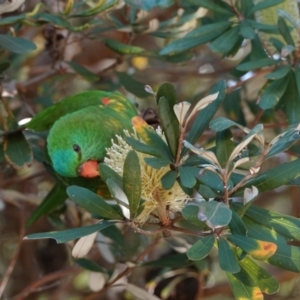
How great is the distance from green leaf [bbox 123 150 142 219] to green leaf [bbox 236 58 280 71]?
0.43 metres

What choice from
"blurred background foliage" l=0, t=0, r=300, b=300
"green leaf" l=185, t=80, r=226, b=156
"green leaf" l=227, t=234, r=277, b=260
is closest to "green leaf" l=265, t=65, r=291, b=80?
"blurred background foliage" l=0, t=0, r=300, b=300

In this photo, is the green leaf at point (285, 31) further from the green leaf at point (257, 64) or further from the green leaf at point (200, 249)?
the green leaf at point (200, 249)

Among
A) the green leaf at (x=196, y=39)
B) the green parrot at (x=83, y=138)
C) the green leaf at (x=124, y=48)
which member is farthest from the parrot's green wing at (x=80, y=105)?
the green leaf at (x=196, y=39)

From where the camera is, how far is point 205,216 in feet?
2.22

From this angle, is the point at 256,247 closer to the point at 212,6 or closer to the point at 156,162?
the point at 156,162

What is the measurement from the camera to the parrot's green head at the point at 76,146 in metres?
1.24

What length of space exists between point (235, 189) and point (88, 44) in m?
1.34

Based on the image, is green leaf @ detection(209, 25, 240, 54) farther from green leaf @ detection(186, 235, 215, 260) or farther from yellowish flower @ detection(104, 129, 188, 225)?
green leaf @ detection(186, 235, 215, 260)

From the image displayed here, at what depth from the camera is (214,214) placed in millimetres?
682

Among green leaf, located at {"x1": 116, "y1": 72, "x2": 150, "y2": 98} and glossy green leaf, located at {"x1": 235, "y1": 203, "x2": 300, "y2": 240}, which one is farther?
green leaf, located at {"x1": 116, "y1": 72, "x2": 150, "y2": 98}

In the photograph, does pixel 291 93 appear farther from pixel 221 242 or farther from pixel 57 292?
pixel 57 292

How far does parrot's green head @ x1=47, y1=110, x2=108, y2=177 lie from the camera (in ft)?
4.05

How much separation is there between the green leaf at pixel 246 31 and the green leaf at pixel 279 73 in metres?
0.09

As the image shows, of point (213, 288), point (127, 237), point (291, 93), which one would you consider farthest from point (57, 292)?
point (291, 93)
